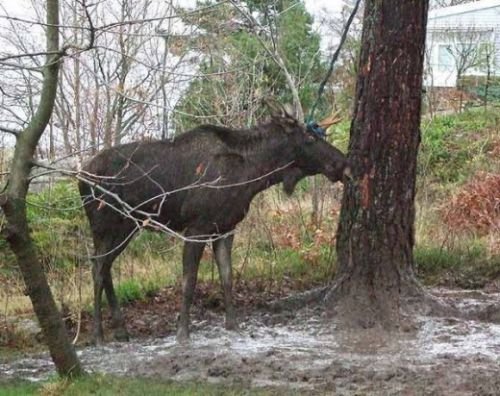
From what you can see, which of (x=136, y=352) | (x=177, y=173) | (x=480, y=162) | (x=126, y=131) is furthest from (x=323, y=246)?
(x=480, y=162)

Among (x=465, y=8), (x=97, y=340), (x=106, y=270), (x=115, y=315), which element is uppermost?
(x=465, y=8)

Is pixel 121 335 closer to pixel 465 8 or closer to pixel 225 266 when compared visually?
pixel 225 266

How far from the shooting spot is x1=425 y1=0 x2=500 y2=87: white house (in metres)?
32.9

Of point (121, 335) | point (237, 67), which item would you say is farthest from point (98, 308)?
point (237, 67)

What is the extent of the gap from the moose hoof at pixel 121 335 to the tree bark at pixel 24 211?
2332 millimetres

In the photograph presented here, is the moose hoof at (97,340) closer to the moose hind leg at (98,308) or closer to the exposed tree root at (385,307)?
the moose hind leg at (98,308)

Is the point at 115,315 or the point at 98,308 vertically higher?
the point at 98,308

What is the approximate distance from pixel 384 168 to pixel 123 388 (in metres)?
3.92

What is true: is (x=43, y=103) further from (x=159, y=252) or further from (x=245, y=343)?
(x=159, y=252)

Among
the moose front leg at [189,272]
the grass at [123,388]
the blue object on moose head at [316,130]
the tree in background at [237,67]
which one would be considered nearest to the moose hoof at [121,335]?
the moose front leg at [189,272]

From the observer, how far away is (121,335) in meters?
10.5

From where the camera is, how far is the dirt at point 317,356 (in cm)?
780

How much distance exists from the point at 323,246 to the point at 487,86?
57.1 ft

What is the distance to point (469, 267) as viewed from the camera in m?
13.4
